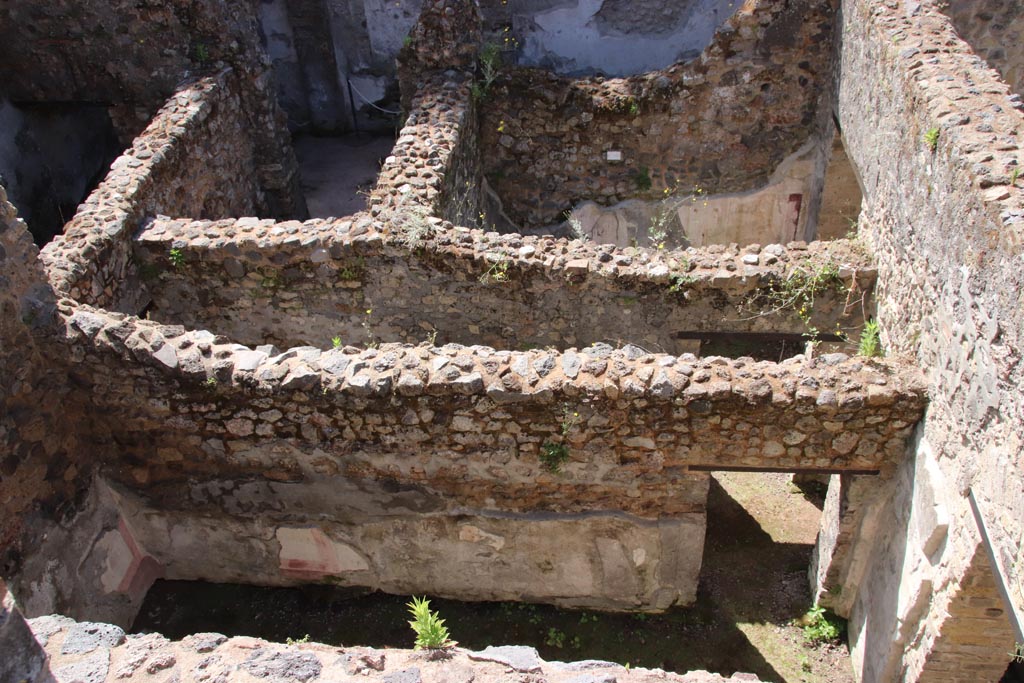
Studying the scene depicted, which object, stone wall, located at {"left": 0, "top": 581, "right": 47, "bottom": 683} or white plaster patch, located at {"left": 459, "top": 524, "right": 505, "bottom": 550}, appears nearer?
stone wall, located at {"left": 0, "top": 581, "right": 47, "bottom": 683}

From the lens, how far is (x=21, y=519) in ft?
16.0

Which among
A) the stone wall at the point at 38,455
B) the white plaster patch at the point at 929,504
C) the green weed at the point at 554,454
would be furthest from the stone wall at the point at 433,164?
the white plaster patch at the point at 929,504

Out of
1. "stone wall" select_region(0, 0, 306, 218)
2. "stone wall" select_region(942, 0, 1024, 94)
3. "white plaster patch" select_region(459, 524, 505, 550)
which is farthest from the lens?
"stone wall" select_region(0, 0, 306, 218)

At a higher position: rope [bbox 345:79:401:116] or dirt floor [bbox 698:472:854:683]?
rope [bbox 345:79:401:116]

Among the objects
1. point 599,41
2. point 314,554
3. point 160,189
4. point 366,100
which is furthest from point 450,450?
point 366,100

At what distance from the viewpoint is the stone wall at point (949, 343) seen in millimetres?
3756

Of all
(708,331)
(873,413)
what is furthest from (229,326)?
(873,413)

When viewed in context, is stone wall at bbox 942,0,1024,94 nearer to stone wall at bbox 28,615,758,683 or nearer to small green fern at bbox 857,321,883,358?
small green fern at bbox 857,321,883,358

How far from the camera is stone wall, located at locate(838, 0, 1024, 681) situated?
3756 mm

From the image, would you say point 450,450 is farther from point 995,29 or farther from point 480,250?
point 995,29

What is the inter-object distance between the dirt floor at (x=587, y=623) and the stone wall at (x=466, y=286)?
1856 millimetres

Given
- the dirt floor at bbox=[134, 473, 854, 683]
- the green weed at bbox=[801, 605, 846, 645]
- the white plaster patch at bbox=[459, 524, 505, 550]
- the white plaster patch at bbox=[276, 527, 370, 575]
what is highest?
the white plaster patch at bbox=[459, 524, 505, 550]

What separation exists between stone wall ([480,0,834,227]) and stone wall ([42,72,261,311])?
9.14ft

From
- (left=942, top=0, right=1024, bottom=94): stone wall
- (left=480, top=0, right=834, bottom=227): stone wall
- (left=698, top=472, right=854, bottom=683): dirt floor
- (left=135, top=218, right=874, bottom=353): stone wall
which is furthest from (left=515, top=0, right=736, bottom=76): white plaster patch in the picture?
(left=698, top=472, right=854, bottom=683): dirt floor
